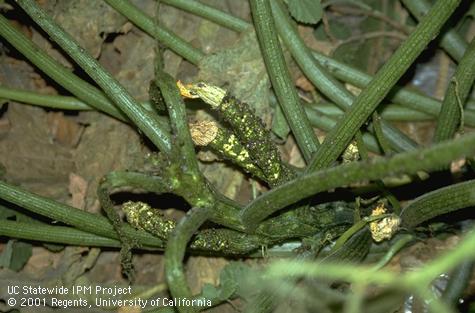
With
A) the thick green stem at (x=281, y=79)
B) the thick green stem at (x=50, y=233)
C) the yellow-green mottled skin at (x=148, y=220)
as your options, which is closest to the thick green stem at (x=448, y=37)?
the thick green stem at (x=281, y=79)

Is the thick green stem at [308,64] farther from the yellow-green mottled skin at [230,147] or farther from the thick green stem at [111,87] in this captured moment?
the thick green stem at [111,87]

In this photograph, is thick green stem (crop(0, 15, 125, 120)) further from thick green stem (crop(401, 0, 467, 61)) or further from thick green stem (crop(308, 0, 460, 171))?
thick green stem (crop(401, 0, 467, 61))

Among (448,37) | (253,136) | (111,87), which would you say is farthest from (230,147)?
(448,37)

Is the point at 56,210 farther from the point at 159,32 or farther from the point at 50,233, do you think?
the point at 159,32

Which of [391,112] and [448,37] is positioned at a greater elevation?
[448,37]

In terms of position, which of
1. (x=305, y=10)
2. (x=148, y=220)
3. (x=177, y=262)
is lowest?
(x=177, y=262)

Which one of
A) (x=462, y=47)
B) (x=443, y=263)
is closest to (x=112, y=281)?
(x=462, y=47)

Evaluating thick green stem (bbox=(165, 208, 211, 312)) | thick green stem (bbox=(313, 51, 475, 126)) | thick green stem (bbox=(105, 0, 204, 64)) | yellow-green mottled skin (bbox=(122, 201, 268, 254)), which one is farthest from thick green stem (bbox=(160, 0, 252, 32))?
thick green stem (bbox=(165, 208, 211, 312))
